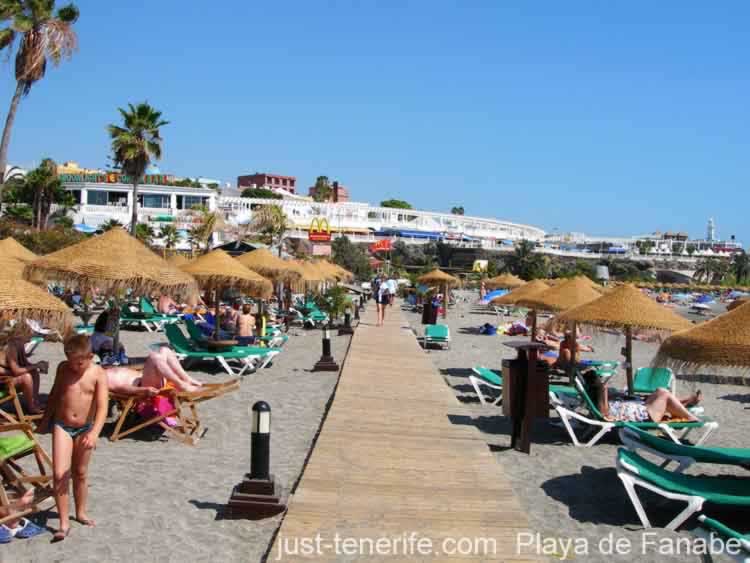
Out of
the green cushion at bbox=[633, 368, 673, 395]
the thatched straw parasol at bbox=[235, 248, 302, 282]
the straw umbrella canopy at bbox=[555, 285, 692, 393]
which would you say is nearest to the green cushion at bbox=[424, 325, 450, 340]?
the thatched straw parasol at bbox=[235, 248, 302, 282]

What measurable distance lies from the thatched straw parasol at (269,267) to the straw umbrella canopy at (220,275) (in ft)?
12.9

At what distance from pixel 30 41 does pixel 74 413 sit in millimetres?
20812

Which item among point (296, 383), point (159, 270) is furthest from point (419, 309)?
point (159, 270)

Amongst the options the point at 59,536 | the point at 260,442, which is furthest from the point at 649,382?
the point at 59,536

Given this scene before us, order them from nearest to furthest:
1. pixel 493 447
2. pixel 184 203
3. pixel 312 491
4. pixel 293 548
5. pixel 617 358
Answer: pixel 293 548 < pixel 312 491 < pixel 493 447 < pixel 617 358 < pixel 184 203

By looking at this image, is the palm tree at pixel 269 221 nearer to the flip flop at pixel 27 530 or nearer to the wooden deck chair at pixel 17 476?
the wooden deck chair at pixel 17 476

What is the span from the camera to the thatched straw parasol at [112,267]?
333 inches

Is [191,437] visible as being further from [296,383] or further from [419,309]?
[419,309]

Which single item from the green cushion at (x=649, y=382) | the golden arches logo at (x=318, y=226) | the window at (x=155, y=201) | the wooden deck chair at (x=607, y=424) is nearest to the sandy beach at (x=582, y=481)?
the wooden deck chair at (x=607, y=424)

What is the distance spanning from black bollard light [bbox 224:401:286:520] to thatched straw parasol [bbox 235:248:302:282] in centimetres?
1254

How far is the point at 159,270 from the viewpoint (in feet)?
29.4

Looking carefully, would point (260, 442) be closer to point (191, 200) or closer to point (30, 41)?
point (30, 41)

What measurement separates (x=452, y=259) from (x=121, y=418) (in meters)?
A: 105

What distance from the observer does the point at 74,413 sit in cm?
437
